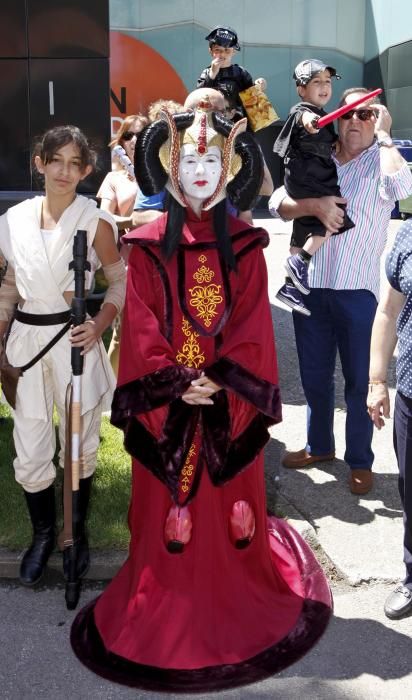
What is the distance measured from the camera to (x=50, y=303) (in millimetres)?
3645

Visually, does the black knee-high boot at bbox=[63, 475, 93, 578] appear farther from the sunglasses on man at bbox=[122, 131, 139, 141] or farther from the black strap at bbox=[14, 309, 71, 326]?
the sunglasses on man at bbox=[122, 131, 139, 141]

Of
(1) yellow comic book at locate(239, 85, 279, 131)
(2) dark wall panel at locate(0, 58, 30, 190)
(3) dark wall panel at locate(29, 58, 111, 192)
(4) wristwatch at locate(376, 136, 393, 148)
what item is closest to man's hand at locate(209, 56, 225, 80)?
(1) yellow comic book at locate(239, 85, 279, 131)

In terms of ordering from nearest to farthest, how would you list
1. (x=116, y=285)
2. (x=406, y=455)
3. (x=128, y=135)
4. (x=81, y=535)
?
(x=406, y=455) → (x=116, y=285) → (x=81, y=535) → (x=128, y=135)

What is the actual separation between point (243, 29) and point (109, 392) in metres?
19.8

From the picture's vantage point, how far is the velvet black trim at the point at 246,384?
315cm

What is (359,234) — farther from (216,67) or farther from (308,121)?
(216,67)

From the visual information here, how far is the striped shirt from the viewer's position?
4516 mm

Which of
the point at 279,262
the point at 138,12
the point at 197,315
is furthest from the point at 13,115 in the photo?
the point at 138,12

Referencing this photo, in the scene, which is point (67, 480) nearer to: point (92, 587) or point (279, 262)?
point (92, 587)

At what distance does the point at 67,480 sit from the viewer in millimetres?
3791

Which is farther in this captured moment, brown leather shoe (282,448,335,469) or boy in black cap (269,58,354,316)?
brown leather shoe (282,448,335,469)

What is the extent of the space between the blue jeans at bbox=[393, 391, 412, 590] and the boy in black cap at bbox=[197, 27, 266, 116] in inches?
95.4

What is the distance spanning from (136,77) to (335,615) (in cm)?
1953

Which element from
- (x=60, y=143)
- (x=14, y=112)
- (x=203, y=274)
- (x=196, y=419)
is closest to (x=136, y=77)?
(x=14, y=112)
